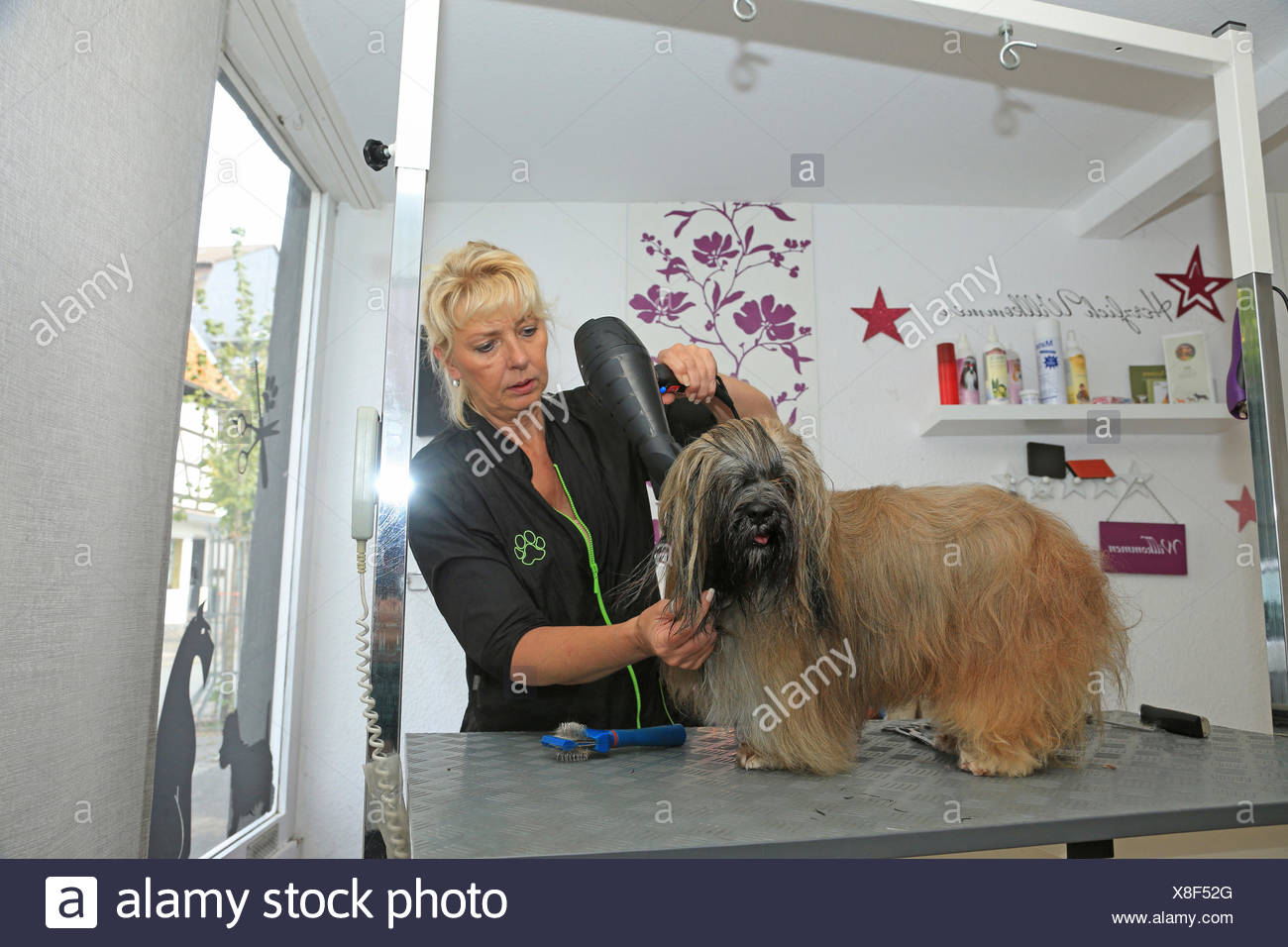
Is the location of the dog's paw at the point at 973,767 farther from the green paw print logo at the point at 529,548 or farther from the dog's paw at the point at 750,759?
the green paw print logo at the point at 529,548

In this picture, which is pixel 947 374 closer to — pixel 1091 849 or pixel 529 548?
pixel 529 548

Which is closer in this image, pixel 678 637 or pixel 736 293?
pixel 678 637

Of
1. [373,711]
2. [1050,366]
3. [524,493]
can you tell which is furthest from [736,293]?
[373,711]

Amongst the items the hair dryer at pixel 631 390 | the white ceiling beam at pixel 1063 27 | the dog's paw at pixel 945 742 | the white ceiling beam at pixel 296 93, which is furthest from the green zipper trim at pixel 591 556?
the white ceiling beam at pixel 296 93

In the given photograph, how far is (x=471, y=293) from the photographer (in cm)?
211

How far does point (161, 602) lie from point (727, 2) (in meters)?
2.48

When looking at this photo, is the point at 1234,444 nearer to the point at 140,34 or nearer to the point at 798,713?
the point at 798,713

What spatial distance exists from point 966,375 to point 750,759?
2.79m

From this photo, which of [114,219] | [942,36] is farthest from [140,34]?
[942,36]

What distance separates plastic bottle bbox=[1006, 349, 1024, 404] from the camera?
3.84 meters

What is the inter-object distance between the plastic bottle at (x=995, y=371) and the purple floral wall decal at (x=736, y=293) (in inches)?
30.9

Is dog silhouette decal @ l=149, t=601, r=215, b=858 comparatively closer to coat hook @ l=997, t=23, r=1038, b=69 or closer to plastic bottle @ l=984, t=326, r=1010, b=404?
coat hook @ l=997, t=23, r=1038, b=69

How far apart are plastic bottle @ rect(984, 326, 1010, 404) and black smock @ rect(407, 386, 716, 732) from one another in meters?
2.22

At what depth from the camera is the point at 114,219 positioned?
1647 mm
